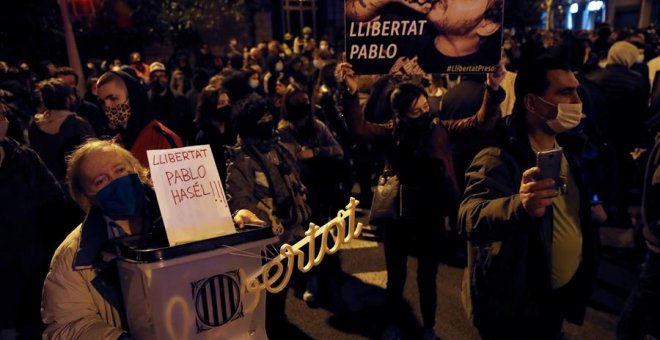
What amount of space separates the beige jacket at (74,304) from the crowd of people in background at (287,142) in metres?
0.33

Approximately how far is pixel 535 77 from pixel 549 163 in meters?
0.70

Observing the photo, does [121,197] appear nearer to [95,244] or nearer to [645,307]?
[95,244]

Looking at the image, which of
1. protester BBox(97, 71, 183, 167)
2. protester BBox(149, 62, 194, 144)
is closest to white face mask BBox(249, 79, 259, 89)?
protester BBox(149, 62, 194, 144)

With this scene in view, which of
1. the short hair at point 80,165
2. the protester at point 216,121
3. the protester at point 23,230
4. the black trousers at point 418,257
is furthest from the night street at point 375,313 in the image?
the short hair at point 80,165

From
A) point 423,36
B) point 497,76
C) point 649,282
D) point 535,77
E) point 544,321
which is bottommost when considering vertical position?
point 649,282

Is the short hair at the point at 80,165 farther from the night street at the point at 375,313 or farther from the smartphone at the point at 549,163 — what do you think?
the night street at the point at 375,313

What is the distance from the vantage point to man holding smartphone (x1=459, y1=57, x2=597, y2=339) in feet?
8.38

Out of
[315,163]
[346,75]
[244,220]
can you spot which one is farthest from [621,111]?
[244,220]

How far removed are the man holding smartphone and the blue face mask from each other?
4.49ft

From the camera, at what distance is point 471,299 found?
279 centimetres

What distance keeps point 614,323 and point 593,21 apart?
2131 inches

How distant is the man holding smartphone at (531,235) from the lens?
255 centimetres

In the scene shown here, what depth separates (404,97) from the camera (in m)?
4.09

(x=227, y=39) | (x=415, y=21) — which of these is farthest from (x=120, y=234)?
(x=227, y=39)
